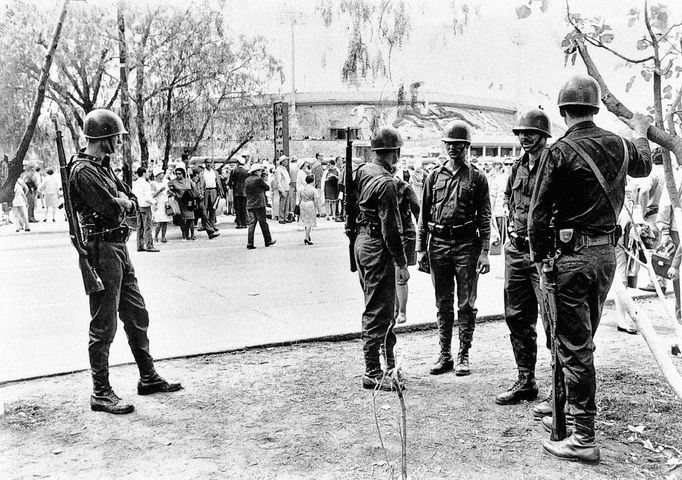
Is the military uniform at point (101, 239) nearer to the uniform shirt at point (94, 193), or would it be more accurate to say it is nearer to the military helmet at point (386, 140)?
the uniform shirt at point (94, 193)

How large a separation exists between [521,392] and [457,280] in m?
1.11

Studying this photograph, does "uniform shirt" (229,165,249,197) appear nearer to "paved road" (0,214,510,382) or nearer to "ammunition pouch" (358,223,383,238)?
"paved road" (0,214,510,382)

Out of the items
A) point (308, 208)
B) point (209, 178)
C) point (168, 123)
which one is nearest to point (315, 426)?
point (308, 208)

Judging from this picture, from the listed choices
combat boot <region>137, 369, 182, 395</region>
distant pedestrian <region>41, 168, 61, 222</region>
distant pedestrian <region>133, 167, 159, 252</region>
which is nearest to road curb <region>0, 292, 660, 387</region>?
combat boot <region>137, 369, 182, 395</region>

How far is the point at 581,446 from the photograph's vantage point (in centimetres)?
389

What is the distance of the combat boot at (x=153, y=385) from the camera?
5180mm

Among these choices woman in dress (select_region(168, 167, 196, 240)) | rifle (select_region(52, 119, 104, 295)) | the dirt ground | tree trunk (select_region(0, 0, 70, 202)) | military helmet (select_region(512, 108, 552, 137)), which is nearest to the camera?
the dirt ground

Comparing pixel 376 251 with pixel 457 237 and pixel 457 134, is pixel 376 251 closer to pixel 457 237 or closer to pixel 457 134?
pixel 457 237

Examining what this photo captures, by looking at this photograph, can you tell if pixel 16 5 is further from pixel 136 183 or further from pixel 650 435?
pixel 650 435

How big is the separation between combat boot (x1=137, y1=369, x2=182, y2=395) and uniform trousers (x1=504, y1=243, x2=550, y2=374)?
2.63 metres

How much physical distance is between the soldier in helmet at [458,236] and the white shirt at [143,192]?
9.59 meters

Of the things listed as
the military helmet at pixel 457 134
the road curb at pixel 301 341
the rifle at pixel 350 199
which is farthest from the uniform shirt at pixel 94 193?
the military helmet at pixel 457 134

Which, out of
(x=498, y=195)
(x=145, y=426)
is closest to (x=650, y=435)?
(x=145, y=426)

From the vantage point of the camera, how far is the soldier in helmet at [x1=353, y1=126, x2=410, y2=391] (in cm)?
520
